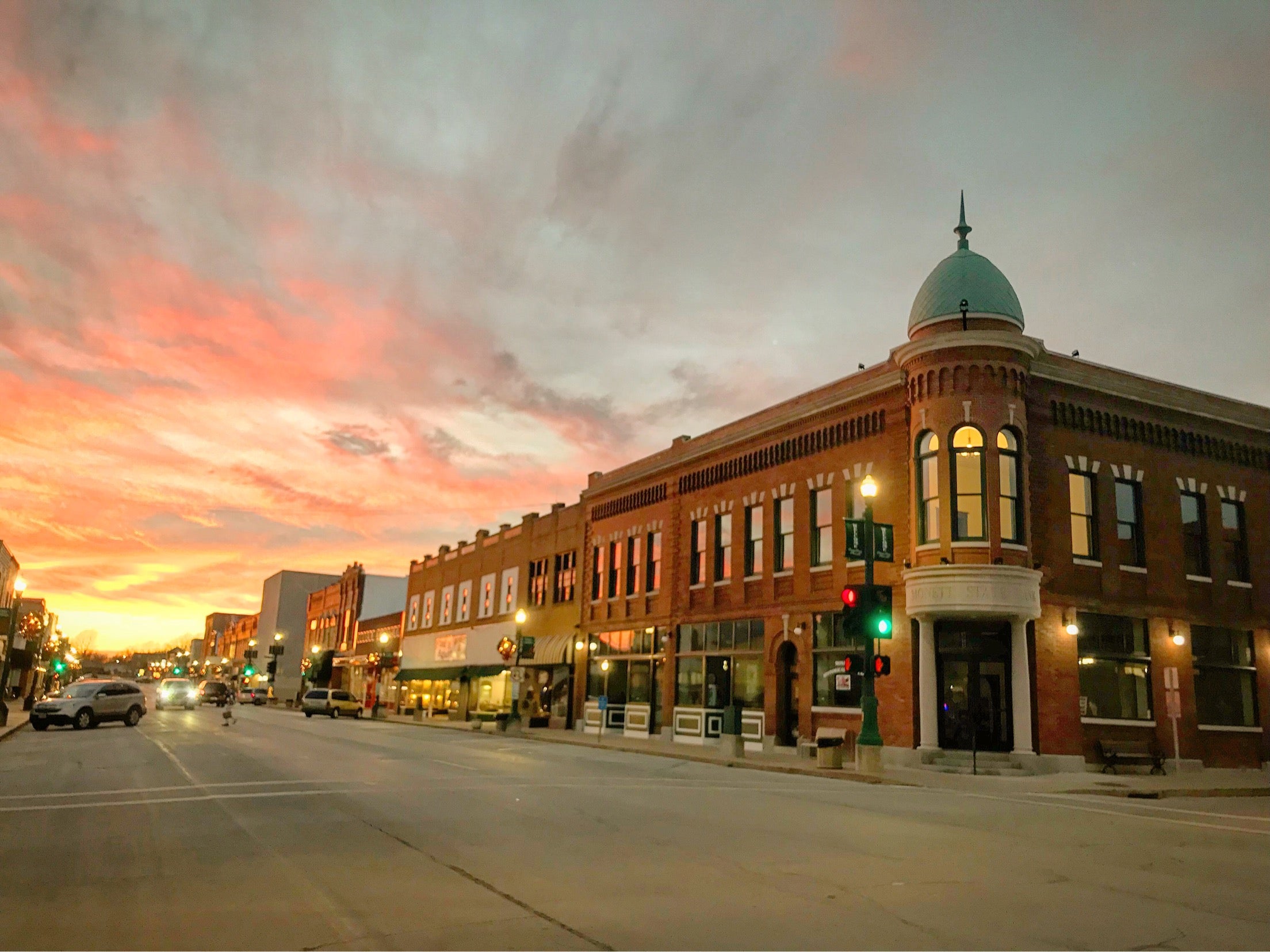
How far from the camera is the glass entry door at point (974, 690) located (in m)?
26.3

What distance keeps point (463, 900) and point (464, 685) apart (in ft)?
174

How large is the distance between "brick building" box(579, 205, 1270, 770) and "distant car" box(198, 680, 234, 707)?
143 ft

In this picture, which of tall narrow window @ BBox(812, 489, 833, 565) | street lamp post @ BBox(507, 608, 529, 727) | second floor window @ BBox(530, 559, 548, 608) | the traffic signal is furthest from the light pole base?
second floor window @ BBox(530, 559, 548, 608)

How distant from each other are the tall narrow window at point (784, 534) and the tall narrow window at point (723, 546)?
280 cm

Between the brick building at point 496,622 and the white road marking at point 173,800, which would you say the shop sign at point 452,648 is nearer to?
the brick building at point 496,622

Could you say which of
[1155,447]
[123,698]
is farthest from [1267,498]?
[123,698]

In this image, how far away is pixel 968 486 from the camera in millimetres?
26797

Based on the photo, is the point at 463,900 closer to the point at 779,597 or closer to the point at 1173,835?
the point at 1173,835

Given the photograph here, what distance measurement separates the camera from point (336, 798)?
14875 mm

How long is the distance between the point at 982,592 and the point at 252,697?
7754cm

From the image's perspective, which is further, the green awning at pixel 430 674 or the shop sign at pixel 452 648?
the shop sign at pixel 452 648

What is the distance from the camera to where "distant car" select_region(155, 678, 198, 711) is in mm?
62562

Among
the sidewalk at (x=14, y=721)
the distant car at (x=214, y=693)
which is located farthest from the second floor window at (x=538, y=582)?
the distant car at (x=214, y=693)

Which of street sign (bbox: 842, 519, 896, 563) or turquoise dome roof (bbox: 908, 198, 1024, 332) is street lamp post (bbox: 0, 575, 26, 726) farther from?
turquoise dome roof (bbox: 908, 198, 1024, 332)
